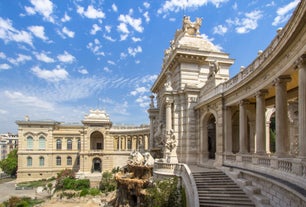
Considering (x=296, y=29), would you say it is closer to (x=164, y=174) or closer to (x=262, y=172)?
(x=262, y=172)

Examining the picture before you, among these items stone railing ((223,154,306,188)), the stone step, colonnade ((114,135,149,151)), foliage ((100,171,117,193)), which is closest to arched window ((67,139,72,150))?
colonnade ((114,135,149,151))

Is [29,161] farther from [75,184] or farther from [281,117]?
[281,117]

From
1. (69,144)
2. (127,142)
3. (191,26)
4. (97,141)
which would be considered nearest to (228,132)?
(191,26)

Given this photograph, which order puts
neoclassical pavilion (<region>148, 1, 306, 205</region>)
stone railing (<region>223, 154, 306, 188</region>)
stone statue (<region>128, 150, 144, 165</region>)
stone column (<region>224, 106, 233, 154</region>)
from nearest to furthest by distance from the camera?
stone railing (<region>223, 154, 306, 188</region>) → neoclassical pavilion (<region>148, 1, 306, 205</region>) → stone column (<region>224, 106, 233, 154</region>) → stone statue (<region>128, 150, 144, 165</region>)

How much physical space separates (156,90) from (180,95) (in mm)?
12770

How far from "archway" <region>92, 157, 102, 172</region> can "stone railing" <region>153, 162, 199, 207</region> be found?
116 feet

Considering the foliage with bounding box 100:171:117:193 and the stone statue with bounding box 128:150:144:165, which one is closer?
the stone statue with bounding box 128:150:144:165

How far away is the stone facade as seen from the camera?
53.9 metres

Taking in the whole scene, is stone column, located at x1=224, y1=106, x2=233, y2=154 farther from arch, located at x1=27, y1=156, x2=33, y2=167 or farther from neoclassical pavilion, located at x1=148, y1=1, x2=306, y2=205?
arch, located at x1=27, y1=156, x2=33, y2=167

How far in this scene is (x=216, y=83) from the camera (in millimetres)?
21828

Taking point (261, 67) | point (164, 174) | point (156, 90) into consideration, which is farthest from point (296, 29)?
point (156, 90)

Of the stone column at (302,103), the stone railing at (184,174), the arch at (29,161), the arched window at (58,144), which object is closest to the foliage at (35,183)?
the arch at (29,161)

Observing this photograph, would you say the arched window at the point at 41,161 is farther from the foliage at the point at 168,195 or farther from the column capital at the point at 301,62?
the column capital at the point at 301,62

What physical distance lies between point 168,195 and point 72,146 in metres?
47.2
